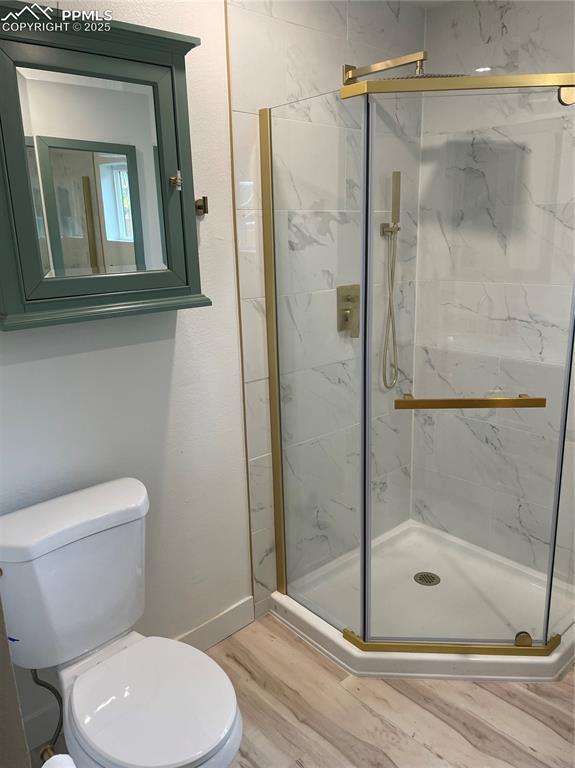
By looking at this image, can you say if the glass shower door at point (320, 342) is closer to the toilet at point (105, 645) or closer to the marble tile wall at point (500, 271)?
the marble tile wall at point (500, 271)

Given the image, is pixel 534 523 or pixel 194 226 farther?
pixel 534 523

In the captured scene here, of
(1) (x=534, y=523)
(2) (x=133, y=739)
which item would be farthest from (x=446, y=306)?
(2) (x=133, y=739)

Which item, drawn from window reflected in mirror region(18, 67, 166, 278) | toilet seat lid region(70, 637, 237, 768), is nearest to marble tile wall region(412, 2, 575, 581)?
window reflected in mirror region(18, 67, 166, 278)

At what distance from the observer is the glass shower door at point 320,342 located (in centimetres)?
187

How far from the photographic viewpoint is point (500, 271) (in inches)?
78.4

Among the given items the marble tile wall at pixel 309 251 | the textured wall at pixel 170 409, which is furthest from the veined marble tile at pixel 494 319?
the textured wall at pixel 170 409

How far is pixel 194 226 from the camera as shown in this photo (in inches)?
67.2

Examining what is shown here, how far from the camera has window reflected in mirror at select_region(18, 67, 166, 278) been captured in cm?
142

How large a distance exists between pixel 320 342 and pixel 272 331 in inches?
7.5

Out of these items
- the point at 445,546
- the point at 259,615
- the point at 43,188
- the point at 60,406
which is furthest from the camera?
the point at 445,546

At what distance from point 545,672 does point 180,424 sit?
152 cm

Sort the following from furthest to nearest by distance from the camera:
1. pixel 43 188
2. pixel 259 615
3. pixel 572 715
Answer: pixel 259 615 < pixel 572 715 < pixel 43 188

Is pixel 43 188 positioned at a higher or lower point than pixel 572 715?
higher

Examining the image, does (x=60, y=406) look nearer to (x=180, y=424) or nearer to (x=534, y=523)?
(x=180, y=424)
